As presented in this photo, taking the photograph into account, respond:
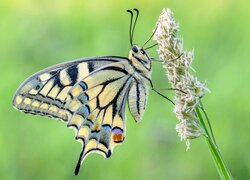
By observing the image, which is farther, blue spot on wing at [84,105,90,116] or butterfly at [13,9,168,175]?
blue spot on wing at [84,105,90,116]

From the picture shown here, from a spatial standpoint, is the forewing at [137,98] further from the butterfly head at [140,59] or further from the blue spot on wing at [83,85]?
the blue spot on wing at [83,85]

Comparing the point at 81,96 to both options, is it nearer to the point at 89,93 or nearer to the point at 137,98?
the point at 89,93

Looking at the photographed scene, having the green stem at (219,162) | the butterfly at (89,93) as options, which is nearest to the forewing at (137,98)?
the butterfly at (89,93)

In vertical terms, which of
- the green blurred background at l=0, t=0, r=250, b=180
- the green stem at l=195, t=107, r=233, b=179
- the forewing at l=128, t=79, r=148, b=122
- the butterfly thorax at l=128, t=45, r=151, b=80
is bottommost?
the green stem at l=195, t=107, r=233, b=179

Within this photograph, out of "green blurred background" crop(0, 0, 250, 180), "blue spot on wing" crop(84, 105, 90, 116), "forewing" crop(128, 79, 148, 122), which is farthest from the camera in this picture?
"green blurred background" crop(0, 0, 250, 180)

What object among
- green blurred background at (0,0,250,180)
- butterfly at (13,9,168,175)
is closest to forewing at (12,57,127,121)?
butterfly at (13,9,168,175)

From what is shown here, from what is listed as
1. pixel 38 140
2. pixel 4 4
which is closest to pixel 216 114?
pixel 38 140

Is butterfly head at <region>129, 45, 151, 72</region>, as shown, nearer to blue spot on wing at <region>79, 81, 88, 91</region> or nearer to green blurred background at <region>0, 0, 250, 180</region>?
blue spot on wing at <region>79, 81, 88, 91</region>
